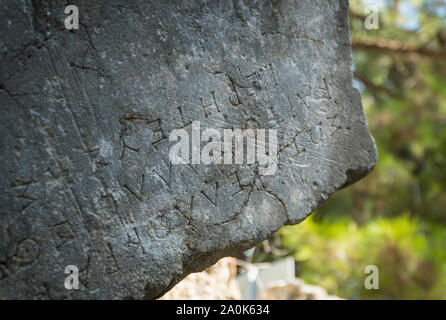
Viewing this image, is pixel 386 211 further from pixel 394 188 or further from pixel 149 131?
pixel 149 131

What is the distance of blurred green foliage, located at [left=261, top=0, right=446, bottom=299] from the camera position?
287cm

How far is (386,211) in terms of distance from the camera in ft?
13.7

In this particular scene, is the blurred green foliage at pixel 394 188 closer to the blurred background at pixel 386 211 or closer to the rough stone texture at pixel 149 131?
the blurred background at pixel 386 211

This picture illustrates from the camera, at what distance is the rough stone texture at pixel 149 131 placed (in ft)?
3.58

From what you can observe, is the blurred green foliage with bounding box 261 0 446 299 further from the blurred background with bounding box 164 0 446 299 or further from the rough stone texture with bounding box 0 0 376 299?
the rough stone texture with bounding box 0 0 376 299

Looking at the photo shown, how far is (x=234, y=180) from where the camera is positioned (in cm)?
130

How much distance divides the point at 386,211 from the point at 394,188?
0.68 feet

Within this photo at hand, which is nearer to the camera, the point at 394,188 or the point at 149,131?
the point at 149,131

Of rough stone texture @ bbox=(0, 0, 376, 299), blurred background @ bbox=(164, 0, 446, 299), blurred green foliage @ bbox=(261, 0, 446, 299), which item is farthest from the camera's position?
blurred green foliage @ bbox=(261, 0, 446, 299)

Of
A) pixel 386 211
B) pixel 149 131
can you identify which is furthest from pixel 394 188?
pixel 149 131

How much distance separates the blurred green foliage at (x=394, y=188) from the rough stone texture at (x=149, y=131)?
4.94 feet

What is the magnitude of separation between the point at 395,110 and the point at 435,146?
0.44 m

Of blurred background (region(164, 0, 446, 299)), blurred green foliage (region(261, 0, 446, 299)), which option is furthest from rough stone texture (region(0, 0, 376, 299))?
blurred green foliage (region(261, 0, 446, 299))
